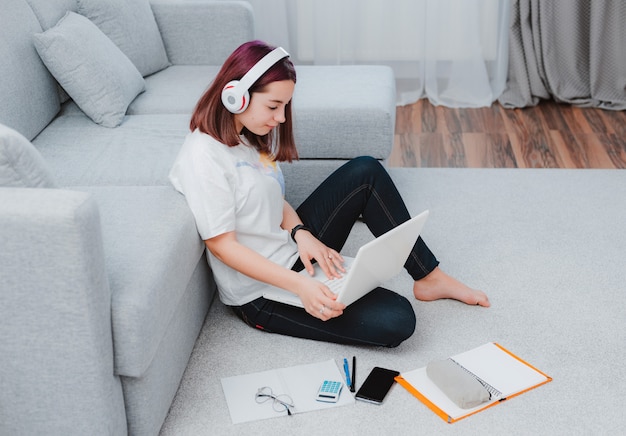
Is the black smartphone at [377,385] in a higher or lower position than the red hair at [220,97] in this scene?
lower

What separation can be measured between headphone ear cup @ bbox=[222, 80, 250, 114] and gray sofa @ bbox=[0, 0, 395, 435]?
28 centimetres

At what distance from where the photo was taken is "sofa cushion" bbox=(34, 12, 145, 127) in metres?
2.56

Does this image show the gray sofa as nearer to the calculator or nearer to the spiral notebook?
the calculator

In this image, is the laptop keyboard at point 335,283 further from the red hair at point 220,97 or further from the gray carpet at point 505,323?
the red hair at point 220,97

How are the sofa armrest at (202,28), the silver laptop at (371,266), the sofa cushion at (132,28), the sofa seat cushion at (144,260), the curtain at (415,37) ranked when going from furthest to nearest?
the curtain at (415,37), the sofa armrest at (202,28), the sofa cushion at (132,28), the silver laptop at (371,266), the sofa seat cushion at (144,260)

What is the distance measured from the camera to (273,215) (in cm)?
209

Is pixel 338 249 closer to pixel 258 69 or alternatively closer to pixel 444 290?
pixel 444 290

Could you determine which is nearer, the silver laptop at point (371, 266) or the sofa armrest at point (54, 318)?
the sofa armrest at point (54, 318)

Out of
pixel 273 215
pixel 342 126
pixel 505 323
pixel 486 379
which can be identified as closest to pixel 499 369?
pixel 486 379

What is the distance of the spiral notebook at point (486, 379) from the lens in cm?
189

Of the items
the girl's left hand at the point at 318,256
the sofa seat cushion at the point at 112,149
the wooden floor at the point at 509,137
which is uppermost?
the sofa seat cushion at the point at 112,149

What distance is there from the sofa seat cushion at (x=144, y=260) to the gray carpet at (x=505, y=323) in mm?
297

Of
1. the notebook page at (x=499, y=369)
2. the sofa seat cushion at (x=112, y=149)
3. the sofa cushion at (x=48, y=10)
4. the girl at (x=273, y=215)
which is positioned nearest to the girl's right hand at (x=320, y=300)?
the girl at (x=273, y=215)

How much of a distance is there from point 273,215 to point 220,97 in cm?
34
